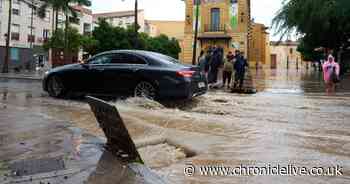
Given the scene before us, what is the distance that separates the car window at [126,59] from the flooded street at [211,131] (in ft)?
3.35

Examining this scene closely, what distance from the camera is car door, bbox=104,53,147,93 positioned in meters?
11.7

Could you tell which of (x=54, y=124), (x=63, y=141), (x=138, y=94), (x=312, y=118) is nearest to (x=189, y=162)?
(x=63, y=141)

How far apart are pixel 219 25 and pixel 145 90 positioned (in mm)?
45160

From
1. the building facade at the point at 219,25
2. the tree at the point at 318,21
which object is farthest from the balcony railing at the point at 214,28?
the tree at the point at 318,21

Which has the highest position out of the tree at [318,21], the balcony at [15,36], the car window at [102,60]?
the balcony at [15,36]

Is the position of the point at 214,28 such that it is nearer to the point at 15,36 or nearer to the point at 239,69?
the point at 15,36

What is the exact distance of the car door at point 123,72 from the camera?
38.4 feet

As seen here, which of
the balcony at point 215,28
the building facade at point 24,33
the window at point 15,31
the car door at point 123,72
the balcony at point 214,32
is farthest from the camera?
the window at point 15,31

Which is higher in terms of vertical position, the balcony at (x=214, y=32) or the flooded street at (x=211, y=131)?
the balcony at (x=214, y=32)

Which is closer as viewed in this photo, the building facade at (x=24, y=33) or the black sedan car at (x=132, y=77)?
the black sedan car at (x=132, y=77)

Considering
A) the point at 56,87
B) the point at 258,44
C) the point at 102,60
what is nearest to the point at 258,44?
the point at 258,44

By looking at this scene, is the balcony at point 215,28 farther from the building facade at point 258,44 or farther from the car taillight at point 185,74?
the car taillight at point 185,74

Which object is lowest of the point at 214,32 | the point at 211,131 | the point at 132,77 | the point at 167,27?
the point at 211,131

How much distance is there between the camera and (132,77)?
38.4 ft
